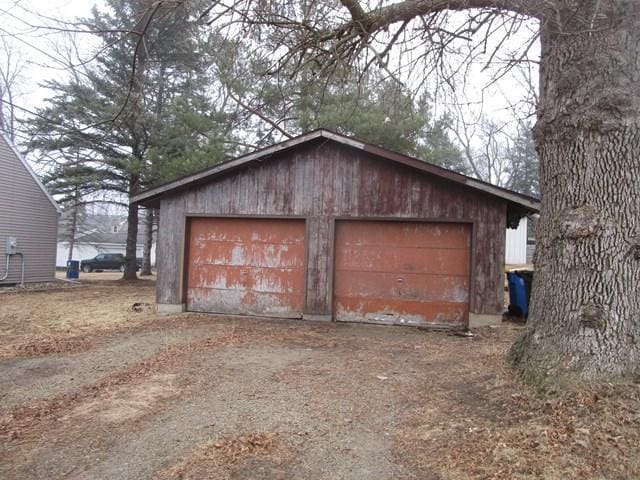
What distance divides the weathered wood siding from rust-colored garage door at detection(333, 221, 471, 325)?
24 centimetres

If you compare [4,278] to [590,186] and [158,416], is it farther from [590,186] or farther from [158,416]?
[590,186]

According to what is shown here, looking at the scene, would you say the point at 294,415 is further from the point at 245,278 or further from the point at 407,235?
the point at 245,278

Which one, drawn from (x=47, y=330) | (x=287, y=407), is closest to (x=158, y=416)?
(x=287, y=407)

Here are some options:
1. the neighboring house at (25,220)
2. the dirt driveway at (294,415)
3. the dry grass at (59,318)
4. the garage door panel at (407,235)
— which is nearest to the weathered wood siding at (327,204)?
the garage door panel at (407,235)

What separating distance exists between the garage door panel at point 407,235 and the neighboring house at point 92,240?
112ft

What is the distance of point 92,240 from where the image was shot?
44.1m

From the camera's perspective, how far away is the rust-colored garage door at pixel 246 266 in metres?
9.84

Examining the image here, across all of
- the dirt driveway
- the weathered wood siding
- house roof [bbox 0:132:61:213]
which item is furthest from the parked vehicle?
the dirt driveway

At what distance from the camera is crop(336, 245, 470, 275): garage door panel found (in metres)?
9.16

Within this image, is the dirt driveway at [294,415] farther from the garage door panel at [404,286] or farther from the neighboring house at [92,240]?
the neighboring house at [92,240]

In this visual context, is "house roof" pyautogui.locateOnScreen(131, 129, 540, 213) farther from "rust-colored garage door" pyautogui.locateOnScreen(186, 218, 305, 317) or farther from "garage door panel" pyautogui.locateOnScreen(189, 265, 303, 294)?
"garage door panel" pyautogui.locateOnScreen(189, 265, 303, 294)

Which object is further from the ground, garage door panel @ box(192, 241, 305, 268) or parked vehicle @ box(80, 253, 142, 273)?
garage door panel @ box(192, 241, 305, 268)

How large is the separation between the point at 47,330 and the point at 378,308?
6291mm

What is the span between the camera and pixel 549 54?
4664 mm
